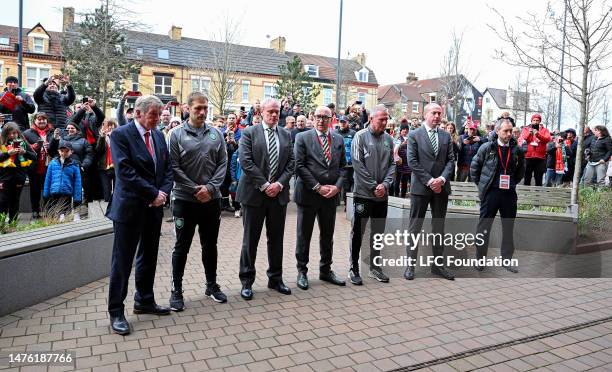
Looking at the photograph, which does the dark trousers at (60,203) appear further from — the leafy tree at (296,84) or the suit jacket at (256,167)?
the leafy tree at (296,84)

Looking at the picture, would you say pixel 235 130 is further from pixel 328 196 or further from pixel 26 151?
pixel 328 196

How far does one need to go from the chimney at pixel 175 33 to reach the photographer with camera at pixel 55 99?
40361 millimetres

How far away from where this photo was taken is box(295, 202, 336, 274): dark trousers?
20.2 feet

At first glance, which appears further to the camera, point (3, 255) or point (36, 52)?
point (36, 52)

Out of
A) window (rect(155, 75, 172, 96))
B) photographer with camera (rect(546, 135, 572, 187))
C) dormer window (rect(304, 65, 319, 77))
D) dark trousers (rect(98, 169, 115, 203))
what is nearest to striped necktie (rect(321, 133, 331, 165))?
dark trousers (rect(98, 169, 115, 203))

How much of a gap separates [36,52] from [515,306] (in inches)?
1833

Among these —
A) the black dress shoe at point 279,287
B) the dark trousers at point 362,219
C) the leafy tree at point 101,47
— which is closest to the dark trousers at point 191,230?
the black dress shoe at point 279,287

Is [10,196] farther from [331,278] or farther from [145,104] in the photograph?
[331,278]

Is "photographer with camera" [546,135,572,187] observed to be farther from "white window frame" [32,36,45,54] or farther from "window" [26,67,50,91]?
"white window frame" [32,36,45,54]

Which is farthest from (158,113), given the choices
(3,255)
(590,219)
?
(590,219)

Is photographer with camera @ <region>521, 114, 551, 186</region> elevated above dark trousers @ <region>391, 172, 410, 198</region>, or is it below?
above

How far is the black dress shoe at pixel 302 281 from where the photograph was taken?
6023 mm

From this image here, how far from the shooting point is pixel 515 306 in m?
5.69

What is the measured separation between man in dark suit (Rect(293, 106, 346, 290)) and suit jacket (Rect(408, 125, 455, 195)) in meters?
1.20
